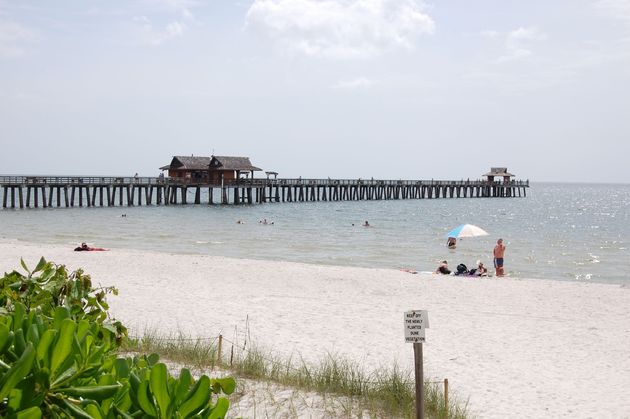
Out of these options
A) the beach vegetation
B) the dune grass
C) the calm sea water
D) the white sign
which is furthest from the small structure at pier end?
the beach vegetation

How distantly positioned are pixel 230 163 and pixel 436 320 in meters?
49.3

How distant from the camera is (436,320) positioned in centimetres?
1330

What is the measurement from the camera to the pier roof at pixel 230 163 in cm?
Result: 6053

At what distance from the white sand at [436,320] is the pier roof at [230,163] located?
39.2m

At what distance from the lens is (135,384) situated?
192 cm

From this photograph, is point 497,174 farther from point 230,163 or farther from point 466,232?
point 466,232

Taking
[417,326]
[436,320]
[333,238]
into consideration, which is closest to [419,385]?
[417,326]

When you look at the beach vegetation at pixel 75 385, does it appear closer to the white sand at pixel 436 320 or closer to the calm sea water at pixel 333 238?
the white sand at pixel 436 320

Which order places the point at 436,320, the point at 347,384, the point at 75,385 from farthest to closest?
the point at 436,320
the point at 347,384
the point at 75,385

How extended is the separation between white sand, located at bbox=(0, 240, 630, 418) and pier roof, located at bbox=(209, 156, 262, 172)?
3917 cm

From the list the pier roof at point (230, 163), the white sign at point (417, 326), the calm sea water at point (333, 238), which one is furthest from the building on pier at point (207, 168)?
the white sign at point (417, 326)

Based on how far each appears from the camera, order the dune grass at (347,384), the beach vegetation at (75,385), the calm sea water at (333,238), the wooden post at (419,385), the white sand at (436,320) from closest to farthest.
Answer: the beach vegetation at (75,385)
the wooden post at (419,385)
the dune grass at (347,384)
the white sand at (436,320)
the calm sea water at (333,238)

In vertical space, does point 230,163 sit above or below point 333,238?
above

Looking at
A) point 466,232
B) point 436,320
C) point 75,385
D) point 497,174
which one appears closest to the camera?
point 75,385
